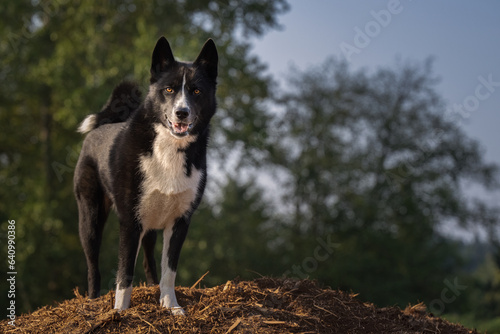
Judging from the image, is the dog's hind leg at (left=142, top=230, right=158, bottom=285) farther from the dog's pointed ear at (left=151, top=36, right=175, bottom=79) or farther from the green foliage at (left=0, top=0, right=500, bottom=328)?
the green foliage at (left=0, top=0, right=500, bottom=328)

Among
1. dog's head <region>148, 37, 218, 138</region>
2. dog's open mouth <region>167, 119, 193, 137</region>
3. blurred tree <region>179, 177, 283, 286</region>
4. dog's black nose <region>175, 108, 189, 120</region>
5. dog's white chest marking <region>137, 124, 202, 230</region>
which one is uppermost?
dog's head <region>148, 37, 218, 138</region>

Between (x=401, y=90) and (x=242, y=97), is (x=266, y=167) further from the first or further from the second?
(x=401, y=90)

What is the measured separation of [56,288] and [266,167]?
401 inches

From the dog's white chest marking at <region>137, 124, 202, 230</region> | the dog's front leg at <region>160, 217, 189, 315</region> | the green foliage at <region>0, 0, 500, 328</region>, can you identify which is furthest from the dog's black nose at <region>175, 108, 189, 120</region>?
the green foliage at <region>0, 0, 500, 328</region>

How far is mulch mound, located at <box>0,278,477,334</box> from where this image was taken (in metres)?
4.86

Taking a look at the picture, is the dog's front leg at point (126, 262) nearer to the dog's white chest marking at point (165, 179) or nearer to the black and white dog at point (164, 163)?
the black and white dog at point (164, 163)

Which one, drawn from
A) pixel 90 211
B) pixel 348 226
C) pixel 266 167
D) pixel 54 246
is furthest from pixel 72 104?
pixel 348 226

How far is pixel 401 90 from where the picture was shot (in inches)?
1101

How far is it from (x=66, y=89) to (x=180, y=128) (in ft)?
45.6

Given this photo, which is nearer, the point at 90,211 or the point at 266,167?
the point at 90,211

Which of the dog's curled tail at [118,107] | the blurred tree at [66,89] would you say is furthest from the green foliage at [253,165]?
the dog's curled tail at [118,107]

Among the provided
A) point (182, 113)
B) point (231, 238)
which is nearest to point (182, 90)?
point (182, 113)

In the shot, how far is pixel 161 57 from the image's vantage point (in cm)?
523

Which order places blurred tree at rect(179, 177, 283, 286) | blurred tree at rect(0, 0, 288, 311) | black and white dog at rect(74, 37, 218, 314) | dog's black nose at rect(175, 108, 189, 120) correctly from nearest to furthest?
dog's black nose at rect(175, 108, 189, 120), black and white dog at rect(74, 37, 218, 314), blurred tree at rect(0, 0, 288, 311), blurred tree at rect(179, 177, 283, 286)
